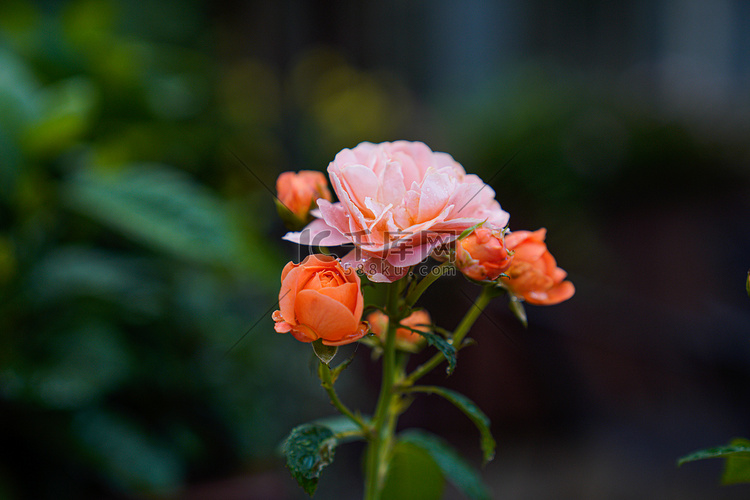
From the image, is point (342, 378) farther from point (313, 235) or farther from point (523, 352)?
point (313, 235)

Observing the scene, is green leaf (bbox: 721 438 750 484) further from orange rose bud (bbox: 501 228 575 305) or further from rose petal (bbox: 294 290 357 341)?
rose petal (bbox: 294 290 357 341)


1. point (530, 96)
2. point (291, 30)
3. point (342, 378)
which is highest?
point (291, 30)

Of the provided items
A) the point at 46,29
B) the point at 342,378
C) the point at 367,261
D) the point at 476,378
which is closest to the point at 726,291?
the point at 476,378

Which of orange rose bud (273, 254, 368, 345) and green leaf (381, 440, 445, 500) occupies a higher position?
orange rose bud (273, 254, 368, 345)

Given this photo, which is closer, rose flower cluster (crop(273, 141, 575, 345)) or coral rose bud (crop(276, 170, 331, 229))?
rose flower cluster (crop(273, 141, 575, 345))

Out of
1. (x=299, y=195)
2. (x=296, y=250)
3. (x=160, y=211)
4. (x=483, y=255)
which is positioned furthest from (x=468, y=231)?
(x=296, y=250)

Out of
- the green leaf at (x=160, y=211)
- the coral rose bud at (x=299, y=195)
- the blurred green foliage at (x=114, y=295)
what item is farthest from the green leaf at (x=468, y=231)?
the green leaf at (x=160, y=211)

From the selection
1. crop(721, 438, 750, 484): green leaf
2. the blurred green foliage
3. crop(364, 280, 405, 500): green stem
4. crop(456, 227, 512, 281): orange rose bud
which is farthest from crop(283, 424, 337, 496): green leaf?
the blurred green foliage

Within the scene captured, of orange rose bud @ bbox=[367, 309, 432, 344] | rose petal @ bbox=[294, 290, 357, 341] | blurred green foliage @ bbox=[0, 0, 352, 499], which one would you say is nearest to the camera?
rose petal @ bbox=[294, 290, 357, 341]
